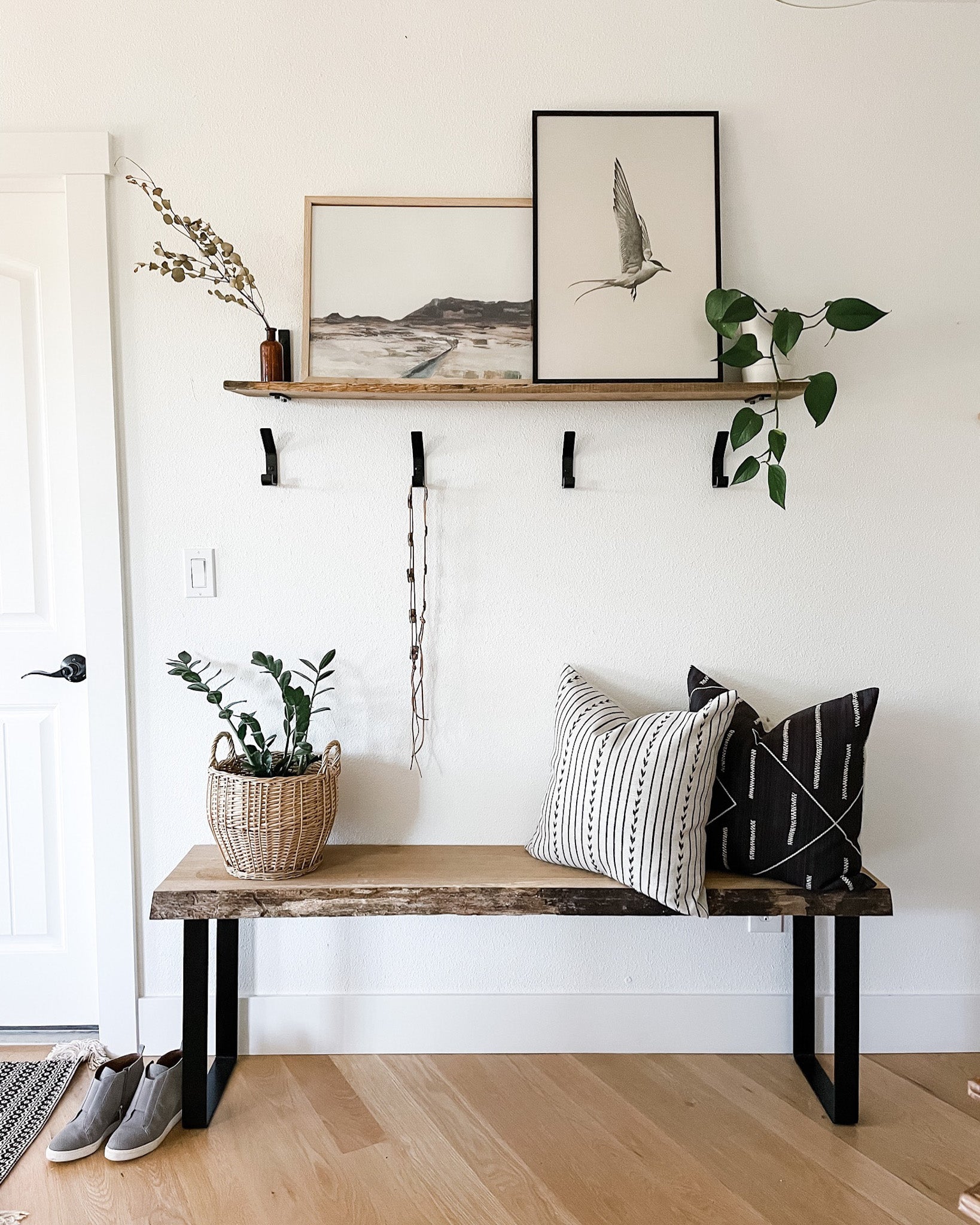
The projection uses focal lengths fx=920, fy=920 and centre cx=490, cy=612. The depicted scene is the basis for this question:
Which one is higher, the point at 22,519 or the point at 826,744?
the point at 22,519

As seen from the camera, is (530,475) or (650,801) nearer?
(650,801)

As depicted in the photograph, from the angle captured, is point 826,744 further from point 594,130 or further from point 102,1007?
point 102,1007

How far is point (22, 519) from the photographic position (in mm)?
2105

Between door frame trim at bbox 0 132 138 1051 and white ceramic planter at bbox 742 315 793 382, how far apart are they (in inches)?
53.9

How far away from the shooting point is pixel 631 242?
199 cm

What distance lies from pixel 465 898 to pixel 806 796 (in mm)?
702

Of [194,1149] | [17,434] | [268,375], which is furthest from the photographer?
[17,434]

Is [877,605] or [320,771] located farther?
[877,605]

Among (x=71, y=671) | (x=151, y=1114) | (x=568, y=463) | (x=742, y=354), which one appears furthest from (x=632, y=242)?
(x=151, y=1114)

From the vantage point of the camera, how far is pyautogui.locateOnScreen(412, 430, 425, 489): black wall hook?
1.99 metres

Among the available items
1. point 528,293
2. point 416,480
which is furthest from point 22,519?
point 528,293

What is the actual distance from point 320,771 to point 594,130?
4.88 ft

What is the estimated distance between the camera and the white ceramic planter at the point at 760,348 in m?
1.91

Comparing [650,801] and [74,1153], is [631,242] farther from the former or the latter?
[74,1153]
